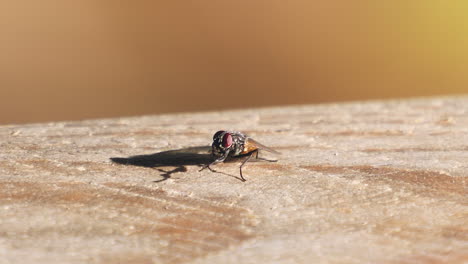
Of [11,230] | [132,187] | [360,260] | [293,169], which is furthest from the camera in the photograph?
[293,169]

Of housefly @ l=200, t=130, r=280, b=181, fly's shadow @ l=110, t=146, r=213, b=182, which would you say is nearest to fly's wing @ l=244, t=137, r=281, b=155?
housefly @ l=200, t=130, r=280, b=181

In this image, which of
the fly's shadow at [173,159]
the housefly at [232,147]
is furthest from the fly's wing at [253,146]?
the fly's shadow at [173,159]

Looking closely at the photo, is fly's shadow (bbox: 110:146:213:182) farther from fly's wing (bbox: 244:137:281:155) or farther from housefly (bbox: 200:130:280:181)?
fly's wing (bbox: 244:137:281:155)

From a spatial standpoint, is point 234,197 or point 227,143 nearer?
point 234,197

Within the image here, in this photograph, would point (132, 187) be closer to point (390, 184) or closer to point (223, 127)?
point (390, 184)

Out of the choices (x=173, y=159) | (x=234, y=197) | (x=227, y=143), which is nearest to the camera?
(x=234, y=197)

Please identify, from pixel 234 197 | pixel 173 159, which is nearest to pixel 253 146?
pixel 173 159

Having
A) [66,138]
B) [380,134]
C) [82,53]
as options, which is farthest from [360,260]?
Answer: [82,53]

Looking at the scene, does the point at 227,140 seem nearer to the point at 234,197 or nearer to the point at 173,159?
the point at 173,159
